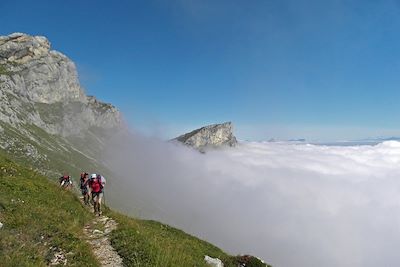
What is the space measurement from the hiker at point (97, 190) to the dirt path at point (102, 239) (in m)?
1.59

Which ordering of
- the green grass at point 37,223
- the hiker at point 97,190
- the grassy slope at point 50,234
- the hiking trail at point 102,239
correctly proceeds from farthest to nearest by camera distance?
the hiker at point 97,190 < the hiking trail at point 102,239 < the grassy slope at point 50,234 < the green grass at point 37,223

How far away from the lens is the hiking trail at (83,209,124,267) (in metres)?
18.1

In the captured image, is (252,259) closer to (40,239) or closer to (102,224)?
(102,224)

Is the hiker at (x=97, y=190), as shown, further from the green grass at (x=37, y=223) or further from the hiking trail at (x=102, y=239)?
the hiking trail at (x=102, y=239)

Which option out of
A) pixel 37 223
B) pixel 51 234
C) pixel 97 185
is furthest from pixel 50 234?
pixel 97 185

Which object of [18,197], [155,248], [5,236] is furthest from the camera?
[18,197]

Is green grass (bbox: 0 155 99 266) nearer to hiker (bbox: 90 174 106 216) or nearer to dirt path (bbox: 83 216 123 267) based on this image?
dirt path (bbox: 83 216 123 267)

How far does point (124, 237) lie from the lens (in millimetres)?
20500

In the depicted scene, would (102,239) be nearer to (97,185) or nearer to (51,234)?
(51,234)

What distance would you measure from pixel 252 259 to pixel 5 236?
56.3 feet

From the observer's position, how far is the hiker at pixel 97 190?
88.7 ft

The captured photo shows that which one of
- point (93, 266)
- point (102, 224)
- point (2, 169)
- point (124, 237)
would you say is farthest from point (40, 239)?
point (2, 169)

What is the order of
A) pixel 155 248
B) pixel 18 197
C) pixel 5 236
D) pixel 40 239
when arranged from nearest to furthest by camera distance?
pixel 5 236 → pixel 40 239 → pixel 155 248 → pixel 18 197

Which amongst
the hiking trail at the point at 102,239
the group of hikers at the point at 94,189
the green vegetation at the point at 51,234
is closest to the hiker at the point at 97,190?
the group of hikers at the point at 94,189
